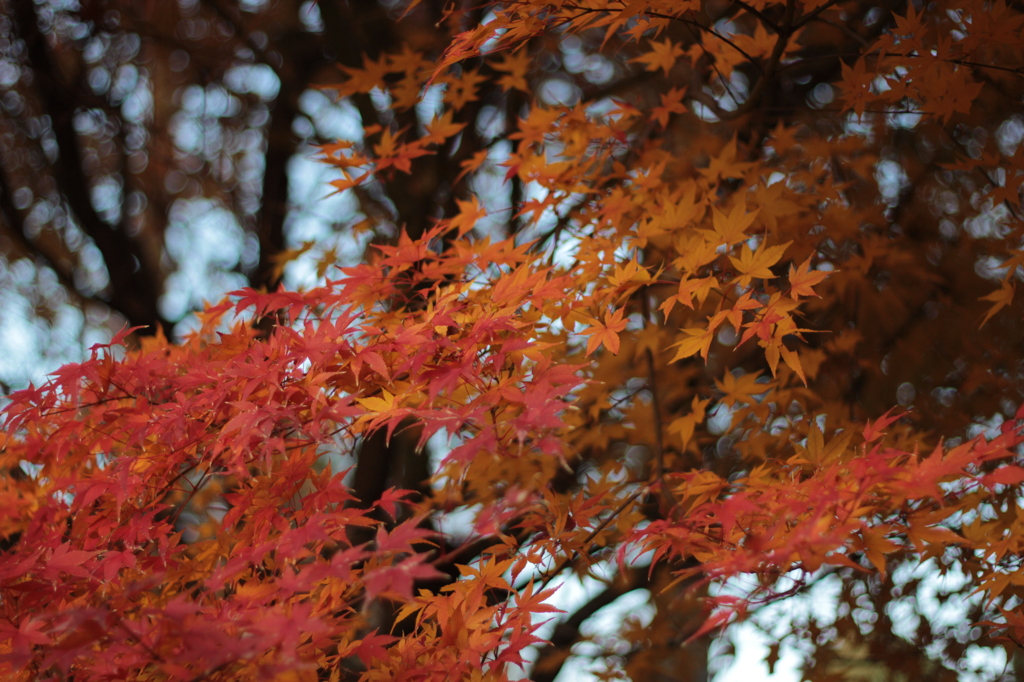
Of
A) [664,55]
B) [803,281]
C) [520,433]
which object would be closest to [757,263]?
[803,281]

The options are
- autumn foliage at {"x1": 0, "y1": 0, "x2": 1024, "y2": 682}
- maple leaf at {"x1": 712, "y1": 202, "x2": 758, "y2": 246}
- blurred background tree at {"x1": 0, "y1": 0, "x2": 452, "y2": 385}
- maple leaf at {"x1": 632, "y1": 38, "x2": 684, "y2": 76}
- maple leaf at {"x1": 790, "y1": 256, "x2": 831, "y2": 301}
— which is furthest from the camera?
blurred background tree at {"x1": 0, "y1": 0, "x2": 452, "y2": 385}

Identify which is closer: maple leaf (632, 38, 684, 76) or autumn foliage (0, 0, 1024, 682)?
autumn foliage (0, 0, 1024, 682)

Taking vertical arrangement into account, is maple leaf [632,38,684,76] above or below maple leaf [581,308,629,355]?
above

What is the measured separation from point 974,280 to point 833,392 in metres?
1.22

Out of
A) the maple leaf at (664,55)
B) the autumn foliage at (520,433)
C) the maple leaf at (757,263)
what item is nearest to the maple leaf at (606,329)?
the autumn foliage at (520,433)

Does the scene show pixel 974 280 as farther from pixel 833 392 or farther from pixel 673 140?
pixel 673 140

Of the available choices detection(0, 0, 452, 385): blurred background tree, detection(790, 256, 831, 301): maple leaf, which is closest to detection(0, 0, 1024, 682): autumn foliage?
detection(790, 256, 831, 301): maple leaf

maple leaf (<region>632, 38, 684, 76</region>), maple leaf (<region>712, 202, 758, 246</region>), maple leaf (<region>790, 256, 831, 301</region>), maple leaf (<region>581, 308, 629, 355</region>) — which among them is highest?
maple leaf (<region>632, 38, 684, 76</region>)

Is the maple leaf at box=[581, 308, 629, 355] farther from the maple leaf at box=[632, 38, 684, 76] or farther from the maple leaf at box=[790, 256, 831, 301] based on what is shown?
the maple leaf at box=[632, 38, 684, 76]

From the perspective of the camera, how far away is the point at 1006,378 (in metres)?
2.88

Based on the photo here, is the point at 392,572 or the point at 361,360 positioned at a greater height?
the point at 361,360

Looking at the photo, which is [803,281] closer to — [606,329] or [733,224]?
[733,224]

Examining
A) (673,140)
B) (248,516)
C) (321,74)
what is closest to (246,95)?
(321,74)

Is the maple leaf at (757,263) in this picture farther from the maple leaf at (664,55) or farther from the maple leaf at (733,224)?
the maple leaf at (664,55)
